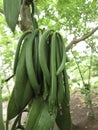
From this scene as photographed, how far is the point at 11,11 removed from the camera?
1.56 ft

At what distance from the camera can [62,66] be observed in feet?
1.71

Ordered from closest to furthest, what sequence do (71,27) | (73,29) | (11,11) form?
1. (11,11)
2. (71,27)
3. (73,29)

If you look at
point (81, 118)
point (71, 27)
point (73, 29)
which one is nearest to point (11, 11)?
point (71, 27)

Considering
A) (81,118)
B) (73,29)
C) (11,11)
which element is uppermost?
(73,29)

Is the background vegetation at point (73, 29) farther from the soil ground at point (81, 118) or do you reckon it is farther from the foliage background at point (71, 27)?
the soil ground at point (81, 118)

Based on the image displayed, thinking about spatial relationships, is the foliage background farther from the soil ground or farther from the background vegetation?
the soil ground

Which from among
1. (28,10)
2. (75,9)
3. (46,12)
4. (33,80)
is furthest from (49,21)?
(33,80)

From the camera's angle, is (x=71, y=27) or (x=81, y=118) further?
(x=81, y=118)

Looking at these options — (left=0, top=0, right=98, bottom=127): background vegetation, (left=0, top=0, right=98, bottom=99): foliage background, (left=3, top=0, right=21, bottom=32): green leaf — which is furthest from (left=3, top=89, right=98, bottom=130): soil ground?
(left=3, top=0, right=21, bottom=32): green leaf

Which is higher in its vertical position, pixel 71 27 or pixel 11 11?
pixel 71 27

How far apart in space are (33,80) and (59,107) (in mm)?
78

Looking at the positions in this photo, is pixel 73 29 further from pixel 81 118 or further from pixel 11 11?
pixel 11 11

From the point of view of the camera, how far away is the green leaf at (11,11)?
0.47 meters

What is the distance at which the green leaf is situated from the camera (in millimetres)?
465
